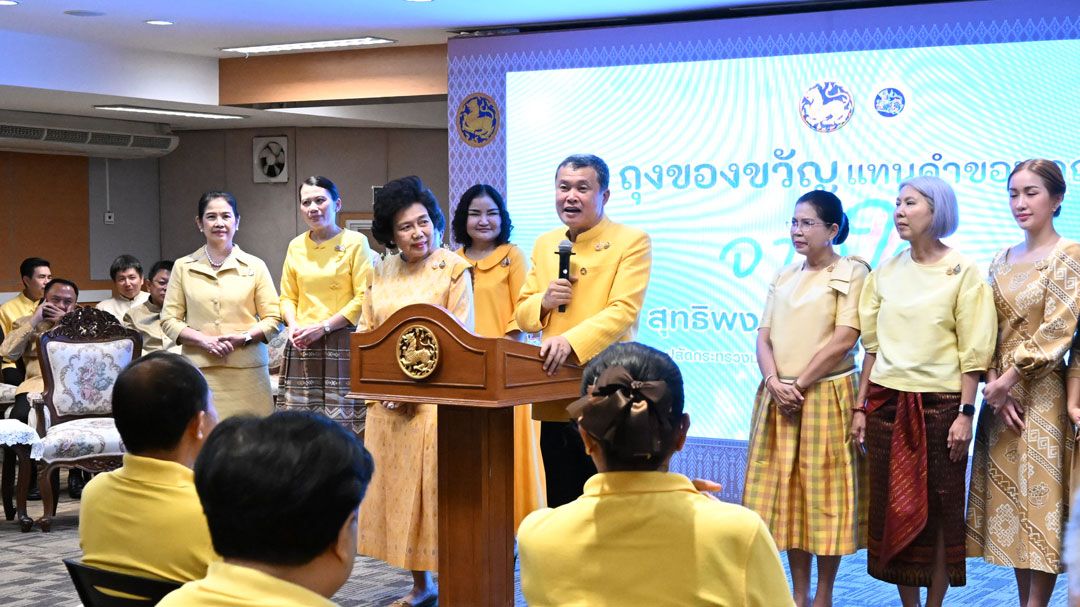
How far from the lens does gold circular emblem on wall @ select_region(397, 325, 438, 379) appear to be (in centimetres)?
348

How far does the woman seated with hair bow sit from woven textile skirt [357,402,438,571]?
7.83ft

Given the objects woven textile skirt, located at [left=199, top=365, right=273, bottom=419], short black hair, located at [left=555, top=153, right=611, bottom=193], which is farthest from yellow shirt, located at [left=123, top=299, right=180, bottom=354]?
short black hair, located at [left=555, top=153, right=611, bottom=193]

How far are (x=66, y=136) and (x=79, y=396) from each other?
424 centimetres

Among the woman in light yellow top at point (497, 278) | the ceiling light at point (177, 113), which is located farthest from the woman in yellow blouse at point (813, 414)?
the ceiling light at point (177, 113)

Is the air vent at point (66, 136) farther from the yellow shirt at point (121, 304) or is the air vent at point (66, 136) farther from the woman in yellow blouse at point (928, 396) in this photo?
the woman in yellow blouse at point (928, 396)

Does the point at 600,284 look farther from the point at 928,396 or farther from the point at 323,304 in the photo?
the point at 323,304

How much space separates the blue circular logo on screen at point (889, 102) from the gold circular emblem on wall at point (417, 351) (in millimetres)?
3714

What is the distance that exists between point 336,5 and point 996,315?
420cm

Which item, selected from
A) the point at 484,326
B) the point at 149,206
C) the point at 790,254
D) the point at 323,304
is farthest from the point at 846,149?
the point at 149,206

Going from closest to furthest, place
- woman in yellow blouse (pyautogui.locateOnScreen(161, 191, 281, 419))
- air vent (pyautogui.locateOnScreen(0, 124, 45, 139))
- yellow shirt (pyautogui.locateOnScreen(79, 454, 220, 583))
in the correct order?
yellow shirt (pyautogui.locateOnScreen(79, 454, 220, 583)) → woman in yellow blouse (pyautogui.locateOnScreen(161, 191, 281, 419)) → air vent (pyautogui.locateOnScreen(0, 124, 45, 139))

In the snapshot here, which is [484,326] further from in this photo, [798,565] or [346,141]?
[346,141]

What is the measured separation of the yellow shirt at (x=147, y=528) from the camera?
2314 mm

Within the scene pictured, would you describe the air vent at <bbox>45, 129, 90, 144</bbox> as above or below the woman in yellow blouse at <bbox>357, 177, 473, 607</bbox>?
above

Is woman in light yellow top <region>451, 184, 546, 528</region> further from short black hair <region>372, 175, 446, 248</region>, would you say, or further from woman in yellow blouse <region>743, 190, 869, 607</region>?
woman in yellow blouse <region>743, 190, 869, 607</region>
